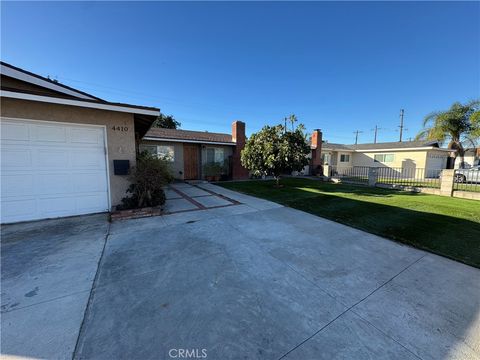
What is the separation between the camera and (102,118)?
5.42 metres

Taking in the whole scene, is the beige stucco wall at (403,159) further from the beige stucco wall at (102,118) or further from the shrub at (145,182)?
the beige stucco wall at (102,118)

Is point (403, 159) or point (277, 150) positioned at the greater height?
point (277, 150)

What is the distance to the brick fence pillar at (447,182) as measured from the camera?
8.40 metres

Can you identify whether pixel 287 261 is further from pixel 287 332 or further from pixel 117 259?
pixel 117 259

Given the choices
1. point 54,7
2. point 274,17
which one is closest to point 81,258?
point 54,7

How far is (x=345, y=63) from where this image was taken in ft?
40.5

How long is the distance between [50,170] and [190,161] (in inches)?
339

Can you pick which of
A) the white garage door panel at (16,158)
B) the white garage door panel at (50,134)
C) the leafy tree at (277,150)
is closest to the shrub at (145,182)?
the white garage door panel at (50,134)

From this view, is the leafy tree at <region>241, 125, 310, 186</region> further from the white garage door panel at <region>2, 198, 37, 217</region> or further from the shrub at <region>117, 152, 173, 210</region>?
the white garage door panel at <region>2, 198, 37, 217</region>

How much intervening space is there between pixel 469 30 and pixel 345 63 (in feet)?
18.3

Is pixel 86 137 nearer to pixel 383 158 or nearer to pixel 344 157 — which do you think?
pixel 344 157

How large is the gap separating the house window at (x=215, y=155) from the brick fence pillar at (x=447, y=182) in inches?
487

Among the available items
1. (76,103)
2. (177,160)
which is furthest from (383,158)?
(76,103)

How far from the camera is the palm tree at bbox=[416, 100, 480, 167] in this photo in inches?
596
